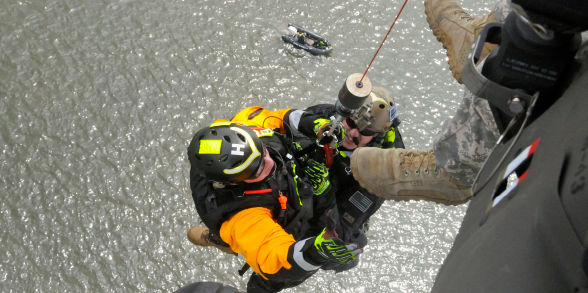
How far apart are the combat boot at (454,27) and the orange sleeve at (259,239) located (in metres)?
1.15

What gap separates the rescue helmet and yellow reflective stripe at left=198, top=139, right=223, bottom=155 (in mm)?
910

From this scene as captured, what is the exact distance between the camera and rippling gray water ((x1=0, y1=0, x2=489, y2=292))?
359 cm

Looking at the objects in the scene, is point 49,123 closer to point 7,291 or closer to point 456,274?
point 7,291

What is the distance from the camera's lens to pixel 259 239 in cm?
230

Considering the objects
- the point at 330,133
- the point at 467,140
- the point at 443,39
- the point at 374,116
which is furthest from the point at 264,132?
the point at 467,140

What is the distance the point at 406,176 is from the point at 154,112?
9.38ft

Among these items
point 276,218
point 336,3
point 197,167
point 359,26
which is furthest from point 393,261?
point 336,3

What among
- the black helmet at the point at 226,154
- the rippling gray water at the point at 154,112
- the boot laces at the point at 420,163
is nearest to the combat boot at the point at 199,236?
the rippling gray water at the point at 154,112

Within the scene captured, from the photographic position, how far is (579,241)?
1.98 feet

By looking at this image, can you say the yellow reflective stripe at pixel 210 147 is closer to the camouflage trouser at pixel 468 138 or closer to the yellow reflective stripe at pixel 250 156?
the yellow reflective stripe at pixel 250 156

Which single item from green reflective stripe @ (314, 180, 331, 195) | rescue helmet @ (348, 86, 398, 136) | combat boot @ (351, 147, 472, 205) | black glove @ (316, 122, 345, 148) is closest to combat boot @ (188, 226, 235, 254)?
green reflective stripe @ (314, 180, 331, 195)

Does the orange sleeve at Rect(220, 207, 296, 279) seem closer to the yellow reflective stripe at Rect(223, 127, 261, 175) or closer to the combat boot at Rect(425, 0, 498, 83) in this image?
the yellow reflective stripe at Rect(223, 127, 261, 175)

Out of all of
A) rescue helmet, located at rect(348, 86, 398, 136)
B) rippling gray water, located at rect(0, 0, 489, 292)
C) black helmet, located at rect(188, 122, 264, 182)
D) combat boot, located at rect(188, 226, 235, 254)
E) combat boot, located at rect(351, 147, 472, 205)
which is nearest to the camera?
combat boot, located at rect(351, 147, 472, 205)

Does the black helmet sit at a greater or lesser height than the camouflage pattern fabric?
lesser
